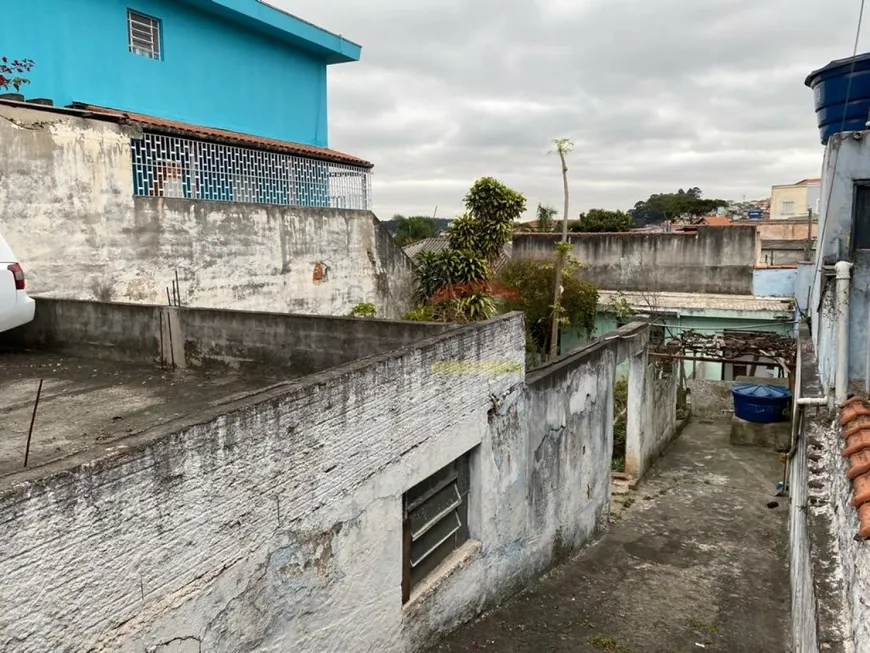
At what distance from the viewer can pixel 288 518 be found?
12.4 feet

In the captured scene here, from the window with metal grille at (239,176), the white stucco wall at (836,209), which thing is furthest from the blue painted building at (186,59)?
the white stucco wall at (836,209)

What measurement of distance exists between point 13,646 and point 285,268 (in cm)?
1086

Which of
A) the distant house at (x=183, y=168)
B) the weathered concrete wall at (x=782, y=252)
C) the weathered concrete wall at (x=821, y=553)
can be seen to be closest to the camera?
the weathered concrete wall at (x=821, y=553)

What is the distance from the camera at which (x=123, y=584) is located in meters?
2.81

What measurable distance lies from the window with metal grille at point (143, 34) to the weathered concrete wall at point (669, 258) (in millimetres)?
12833

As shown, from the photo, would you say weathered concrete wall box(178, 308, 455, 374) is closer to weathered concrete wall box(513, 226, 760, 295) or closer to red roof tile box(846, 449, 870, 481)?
red roof tile box(846, 449, 870, 481)

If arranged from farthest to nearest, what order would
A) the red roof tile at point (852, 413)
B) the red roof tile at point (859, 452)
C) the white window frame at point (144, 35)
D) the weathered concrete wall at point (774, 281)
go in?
the weathered concrete wall at point (774, 281), the white window frame at point (144, 35), the red roof tile at point (852, 413), the red roof tile at point (859, 452)

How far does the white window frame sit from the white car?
8797mm

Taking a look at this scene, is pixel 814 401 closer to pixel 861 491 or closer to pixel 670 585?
pixel 861 491

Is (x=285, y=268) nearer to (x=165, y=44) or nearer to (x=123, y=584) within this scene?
(x=165, y=44)

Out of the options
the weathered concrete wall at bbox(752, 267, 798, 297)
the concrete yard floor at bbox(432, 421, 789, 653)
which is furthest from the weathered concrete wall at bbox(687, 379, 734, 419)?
the weathered concrete wall at bbox(752, 267, 798, 297)

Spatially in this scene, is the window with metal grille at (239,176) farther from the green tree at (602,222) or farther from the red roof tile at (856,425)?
the green tree at (602,222)

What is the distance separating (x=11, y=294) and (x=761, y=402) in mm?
13413

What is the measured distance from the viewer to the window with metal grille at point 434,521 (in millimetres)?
5172
